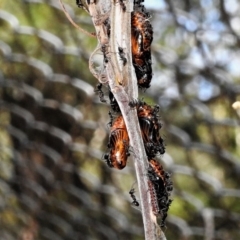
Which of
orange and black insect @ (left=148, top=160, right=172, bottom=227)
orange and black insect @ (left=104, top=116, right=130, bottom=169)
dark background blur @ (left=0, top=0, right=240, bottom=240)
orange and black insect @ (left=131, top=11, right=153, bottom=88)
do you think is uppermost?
dark background blur @ (left=0, top=0, right=240, bottom=240)

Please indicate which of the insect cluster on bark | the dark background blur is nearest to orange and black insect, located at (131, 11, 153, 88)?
the insect cluster on bark

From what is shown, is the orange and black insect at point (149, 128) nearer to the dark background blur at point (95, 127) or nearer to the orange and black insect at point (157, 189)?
the orange and black insect at point (157, 189)

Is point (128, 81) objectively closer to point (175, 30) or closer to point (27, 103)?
point (175, 30)

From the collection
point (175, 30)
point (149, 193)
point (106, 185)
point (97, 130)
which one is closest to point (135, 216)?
point (106, 185)

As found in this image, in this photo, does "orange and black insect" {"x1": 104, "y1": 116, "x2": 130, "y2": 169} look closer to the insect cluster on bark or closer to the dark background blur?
the insect cluster on bark

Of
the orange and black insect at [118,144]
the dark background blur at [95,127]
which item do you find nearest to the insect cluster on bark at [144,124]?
the orange and black insect at [118,144]

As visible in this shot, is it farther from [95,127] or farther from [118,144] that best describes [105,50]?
[95,127]

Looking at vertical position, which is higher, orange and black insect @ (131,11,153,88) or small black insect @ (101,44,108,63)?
orange and black insect @ (131,11,153,88)
